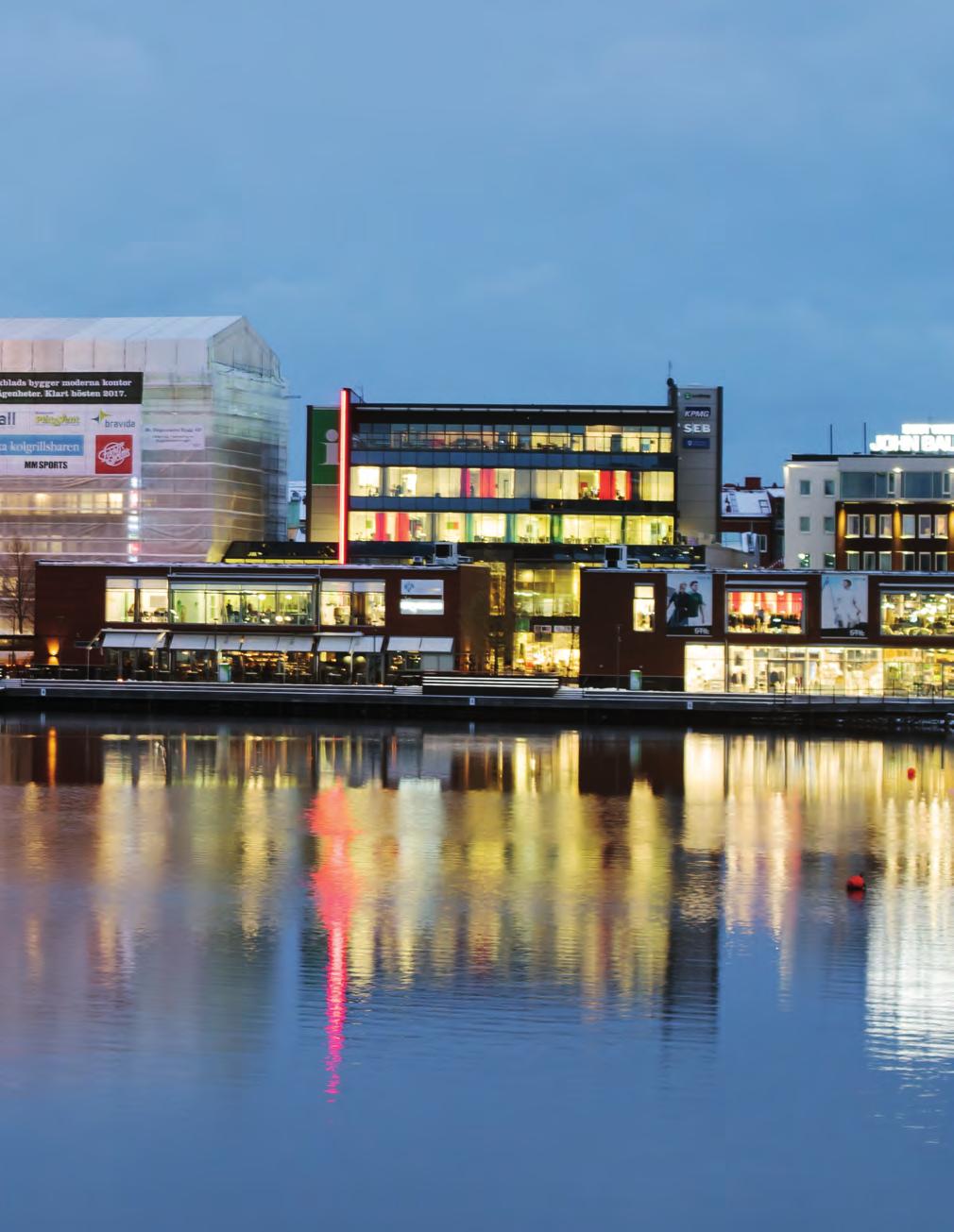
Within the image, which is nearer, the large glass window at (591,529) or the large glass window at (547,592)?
the large glass window at (547,592)

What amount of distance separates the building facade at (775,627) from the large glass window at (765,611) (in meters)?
0.05

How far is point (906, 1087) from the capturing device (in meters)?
20.9

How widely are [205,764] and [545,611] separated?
169 feet

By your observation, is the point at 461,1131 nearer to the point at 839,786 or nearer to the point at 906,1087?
the point at 906,1087

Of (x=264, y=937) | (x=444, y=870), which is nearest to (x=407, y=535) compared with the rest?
(x=444, y=870)

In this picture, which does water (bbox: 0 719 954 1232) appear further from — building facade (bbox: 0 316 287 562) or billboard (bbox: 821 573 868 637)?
building facade (bbox: 0 316 287 562)

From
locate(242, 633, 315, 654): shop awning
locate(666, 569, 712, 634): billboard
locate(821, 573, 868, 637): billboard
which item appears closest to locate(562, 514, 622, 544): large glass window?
locate(666, 569, 712, 634): billboard

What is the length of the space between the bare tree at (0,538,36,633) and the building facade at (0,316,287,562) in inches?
33.5

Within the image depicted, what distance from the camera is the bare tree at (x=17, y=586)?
98.2m

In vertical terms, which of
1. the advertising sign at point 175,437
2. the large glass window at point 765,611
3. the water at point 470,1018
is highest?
the advertising sign at point 175,437

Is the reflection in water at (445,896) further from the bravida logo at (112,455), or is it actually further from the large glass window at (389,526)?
the large glass window at (389,526)

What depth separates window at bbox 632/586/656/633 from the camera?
84.2 m

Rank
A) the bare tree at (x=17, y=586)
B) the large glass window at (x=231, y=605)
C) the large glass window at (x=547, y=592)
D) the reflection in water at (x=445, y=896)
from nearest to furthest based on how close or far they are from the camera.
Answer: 1. the reflection in water at (x=445, y=896)
2. the large glass window at (x=231, y=605)
3. the bare tree at (x=17, y=586)
4. the large glass window at (x=547, y=592)

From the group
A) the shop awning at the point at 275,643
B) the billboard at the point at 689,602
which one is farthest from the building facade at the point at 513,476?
the billboard at the point at 689,602
